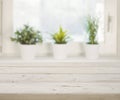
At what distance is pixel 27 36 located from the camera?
6.36 feet

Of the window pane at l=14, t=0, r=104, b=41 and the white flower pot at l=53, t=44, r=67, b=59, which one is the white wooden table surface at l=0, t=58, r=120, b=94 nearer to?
the white flower pot at l=53, t=44, r=67, b=59

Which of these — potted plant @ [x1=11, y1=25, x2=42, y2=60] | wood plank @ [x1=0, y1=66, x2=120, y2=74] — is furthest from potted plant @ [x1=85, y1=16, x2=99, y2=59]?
potted plant @ [x1=11, y1=25, x2=42, y2=60]

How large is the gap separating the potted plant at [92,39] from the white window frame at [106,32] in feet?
0.30

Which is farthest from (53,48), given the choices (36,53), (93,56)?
(93,56)

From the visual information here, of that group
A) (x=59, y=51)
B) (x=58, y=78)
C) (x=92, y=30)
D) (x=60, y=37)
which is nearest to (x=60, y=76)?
(x=58, y=78)

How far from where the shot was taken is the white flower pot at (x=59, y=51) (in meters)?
1.93

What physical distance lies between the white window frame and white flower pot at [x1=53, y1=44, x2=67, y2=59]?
30cm

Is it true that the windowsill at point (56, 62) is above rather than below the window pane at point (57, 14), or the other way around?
below

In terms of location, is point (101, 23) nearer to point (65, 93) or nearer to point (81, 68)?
point (81, 68)

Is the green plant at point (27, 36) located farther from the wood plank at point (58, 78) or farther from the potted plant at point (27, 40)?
the wood plank at point (58, 78)

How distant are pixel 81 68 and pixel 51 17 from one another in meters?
0.45

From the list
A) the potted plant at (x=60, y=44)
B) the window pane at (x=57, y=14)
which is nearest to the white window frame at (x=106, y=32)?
the window pane at (x=57, y=14)

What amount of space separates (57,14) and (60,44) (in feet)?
0.83

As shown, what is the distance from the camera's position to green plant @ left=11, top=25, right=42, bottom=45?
1938mm
